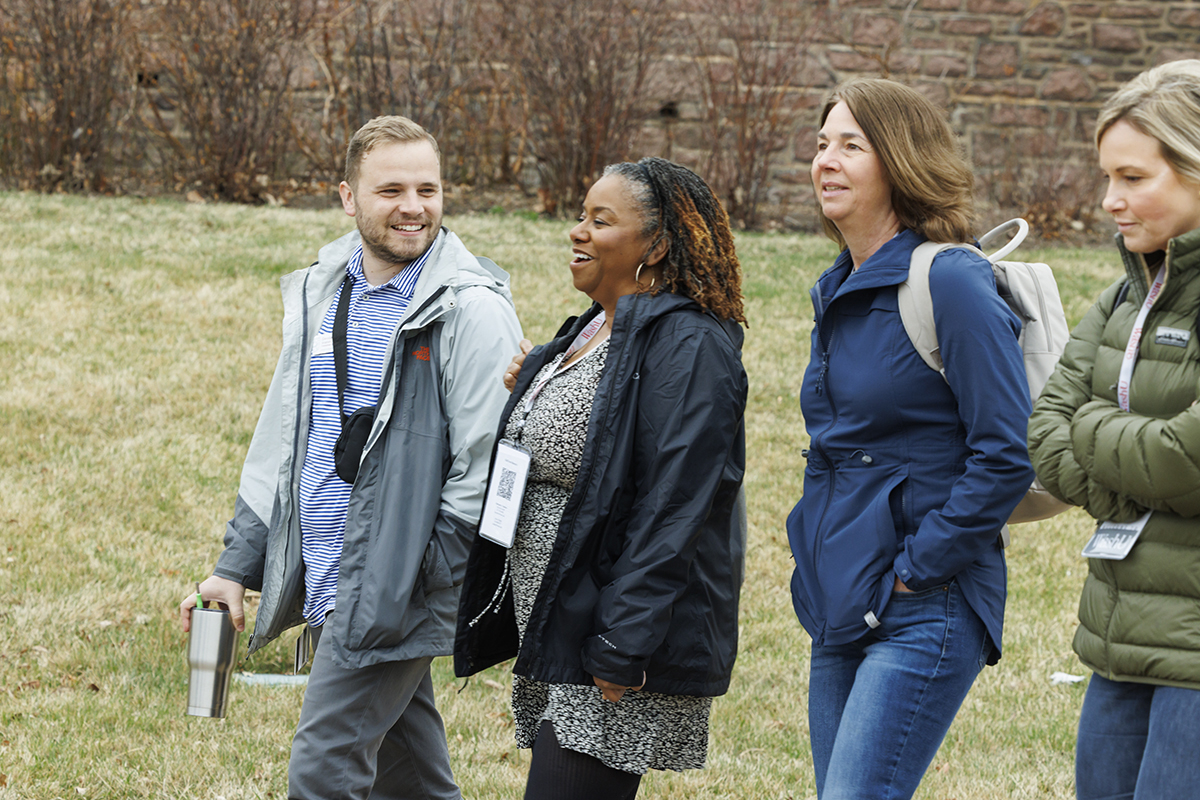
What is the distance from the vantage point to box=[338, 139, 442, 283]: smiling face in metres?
3.35

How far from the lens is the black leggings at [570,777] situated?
276cm

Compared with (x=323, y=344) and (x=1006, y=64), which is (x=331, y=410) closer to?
(x=323, y=344)

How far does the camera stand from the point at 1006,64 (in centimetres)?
1455

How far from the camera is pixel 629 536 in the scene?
2.69 metres

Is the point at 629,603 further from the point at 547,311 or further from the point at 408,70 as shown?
the point at 408,70

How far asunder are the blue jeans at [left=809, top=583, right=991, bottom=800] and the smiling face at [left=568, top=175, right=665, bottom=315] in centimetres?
99

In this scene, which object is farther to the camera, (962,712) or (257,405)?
(257,405)

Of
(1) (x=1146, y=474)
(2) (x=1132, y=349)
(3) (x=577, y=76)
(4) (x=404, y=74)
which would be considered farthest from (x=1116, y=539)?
(4) (x=404, y=74)

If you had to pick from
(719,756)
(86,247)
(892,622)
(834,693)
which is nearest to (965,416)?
(892,622)

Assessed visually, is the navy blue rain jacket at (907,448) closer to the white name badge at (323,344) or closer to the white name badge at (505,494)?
the white name badge at (505,494)

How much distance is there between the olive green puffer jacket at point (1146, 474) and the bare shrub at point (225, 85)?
39.7 feet

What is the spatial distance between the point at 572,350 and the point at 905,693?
1167 millimetres

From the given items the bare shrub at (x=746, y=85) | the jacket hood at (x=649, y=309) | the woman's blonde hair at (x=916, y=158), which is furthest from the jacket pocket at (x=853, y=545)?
the bare shrub at (x=746, y=85)

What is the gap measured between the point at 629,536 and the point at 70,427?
5916 millimetres
